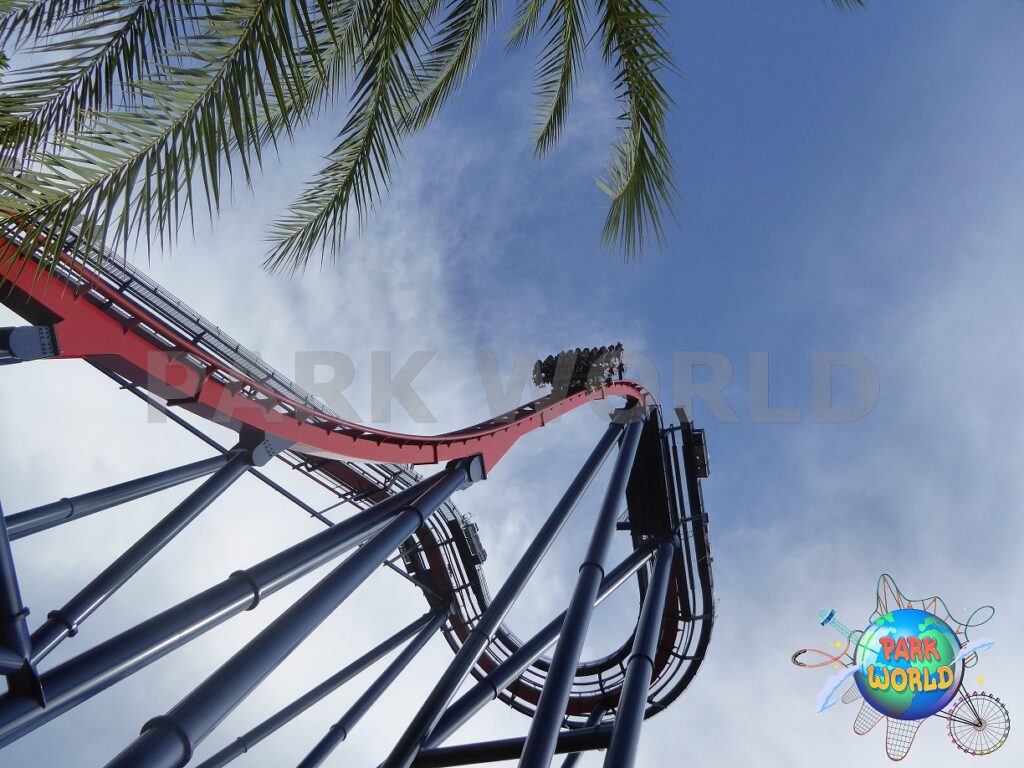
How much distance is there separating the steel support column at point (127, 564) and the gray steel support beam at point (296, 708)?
256cm

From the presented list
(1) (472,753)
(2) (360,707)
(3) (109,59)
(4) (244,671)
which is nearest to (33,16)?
(3) (109,59)

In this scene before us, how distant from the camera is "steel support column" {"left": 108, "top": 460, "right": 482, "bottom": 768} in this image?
3172mm

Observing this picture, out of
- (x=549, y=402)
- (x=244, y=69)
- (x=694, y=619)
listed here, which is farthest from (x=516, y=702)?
(x=244, y=69)

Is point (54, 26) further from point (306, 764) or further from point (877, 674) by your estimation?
point (877, 674)

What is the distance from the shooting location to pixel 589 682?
12625mm

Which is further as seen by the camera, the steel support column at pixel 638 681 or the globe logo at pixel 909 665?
the globe logo at pixel 909 665

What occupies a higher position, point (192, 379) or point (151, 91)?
point (151, 91)

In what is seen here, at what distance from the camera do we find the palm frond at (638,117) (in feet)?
10.6

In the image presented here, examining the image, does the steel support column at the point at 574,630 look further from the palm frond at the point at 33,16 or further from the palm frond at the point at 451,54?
the palm frond at the point at 33,16

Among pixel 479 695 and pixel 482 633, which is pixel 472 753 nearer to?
pixel 479 695

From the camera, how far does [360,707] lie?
8805 mm

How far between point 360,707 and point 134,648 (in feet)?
17.1

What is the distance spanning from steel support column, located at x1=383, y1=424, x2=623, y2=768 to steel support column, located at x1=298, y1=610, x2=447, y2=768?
1.74 meters

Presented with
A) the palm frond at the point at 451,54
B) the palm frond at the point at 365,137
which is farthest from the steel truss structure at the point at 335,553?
the palm frond at the point at 451,54
